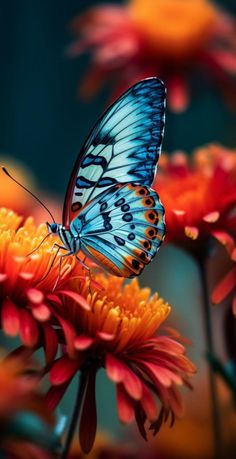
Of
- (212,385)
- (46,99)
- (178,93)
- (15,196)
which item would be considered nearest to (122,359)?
(212,385)

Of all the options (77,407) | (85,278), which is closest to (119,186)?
(85,278)

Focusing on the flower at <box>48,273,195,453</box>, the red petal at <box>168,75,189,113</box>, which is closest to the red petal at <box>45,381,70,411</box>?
the flower at <box>48,273,195,453</box>

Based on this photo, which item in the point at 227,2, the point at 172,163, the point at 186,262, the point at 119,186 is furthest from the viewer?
the point at 227,2

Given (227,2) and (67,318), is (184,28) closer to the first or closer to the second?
(67,318)

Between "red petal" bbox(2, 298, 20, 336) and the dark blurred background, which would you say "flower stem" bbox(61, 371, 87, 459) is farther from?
the dark blurred background

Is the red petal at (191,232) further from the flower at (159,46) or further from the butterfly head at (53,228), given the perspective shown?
the flower at (159,46)

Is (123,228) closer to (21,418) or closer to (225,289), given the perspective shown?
(225,289)
